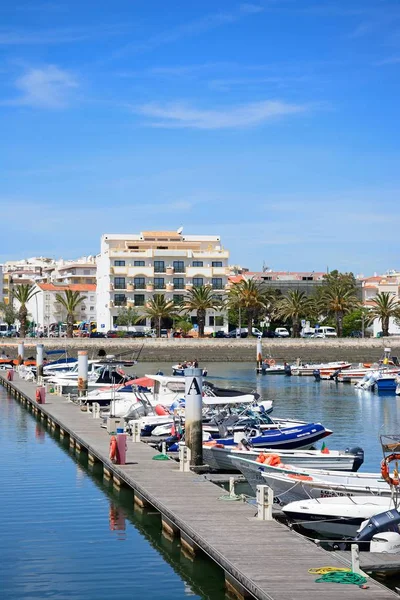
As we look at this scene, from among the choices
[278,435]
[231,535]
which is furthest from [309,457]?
[231,535]

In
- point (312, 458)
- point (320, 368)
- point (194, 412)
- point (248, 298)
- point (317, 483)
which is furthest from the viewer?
point (248, 298)

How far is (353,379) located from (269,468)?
59.6 m

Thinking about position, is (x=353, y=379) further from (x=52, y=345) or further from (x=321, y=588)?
(x=321, y=588)

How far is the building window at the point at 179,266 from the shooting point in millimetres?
132125

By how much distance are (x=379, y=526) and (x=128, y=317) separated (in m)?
109

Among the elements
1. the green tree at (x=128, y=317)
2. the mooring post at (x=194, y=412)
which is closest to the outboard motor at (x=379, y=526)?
the mooring post at (x=194, y=412)

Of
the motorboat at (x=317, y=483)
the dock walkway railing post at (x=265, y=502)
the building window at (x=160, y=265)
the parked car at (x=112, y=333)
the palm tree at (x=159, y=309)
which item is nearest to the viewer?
the dock walkway railing post at (x=265, y=502)

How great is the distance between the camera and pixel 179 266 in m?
132

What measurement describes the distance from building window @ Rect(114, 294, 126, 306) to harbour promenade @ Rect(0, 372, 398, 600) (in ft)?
326

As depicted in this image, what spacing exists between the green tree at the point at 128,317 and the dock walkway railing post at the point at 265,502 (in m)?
106

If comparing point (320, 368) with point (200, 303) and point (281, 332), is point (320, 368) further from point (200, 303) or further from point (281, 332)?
point (281, 332)

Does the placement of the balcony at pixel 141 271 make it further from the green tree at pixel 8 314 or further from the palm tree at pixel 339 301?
the green tree at pixel 8 314

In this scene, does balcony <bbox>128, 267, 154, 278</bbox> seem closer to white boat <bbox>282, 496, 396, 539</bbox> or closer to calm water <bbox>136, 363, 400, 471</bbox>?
calm water <bbox>136, 363, 400, 471</bbox>

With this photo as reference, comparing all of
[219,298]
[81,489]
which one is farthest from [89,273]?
[81,489]
